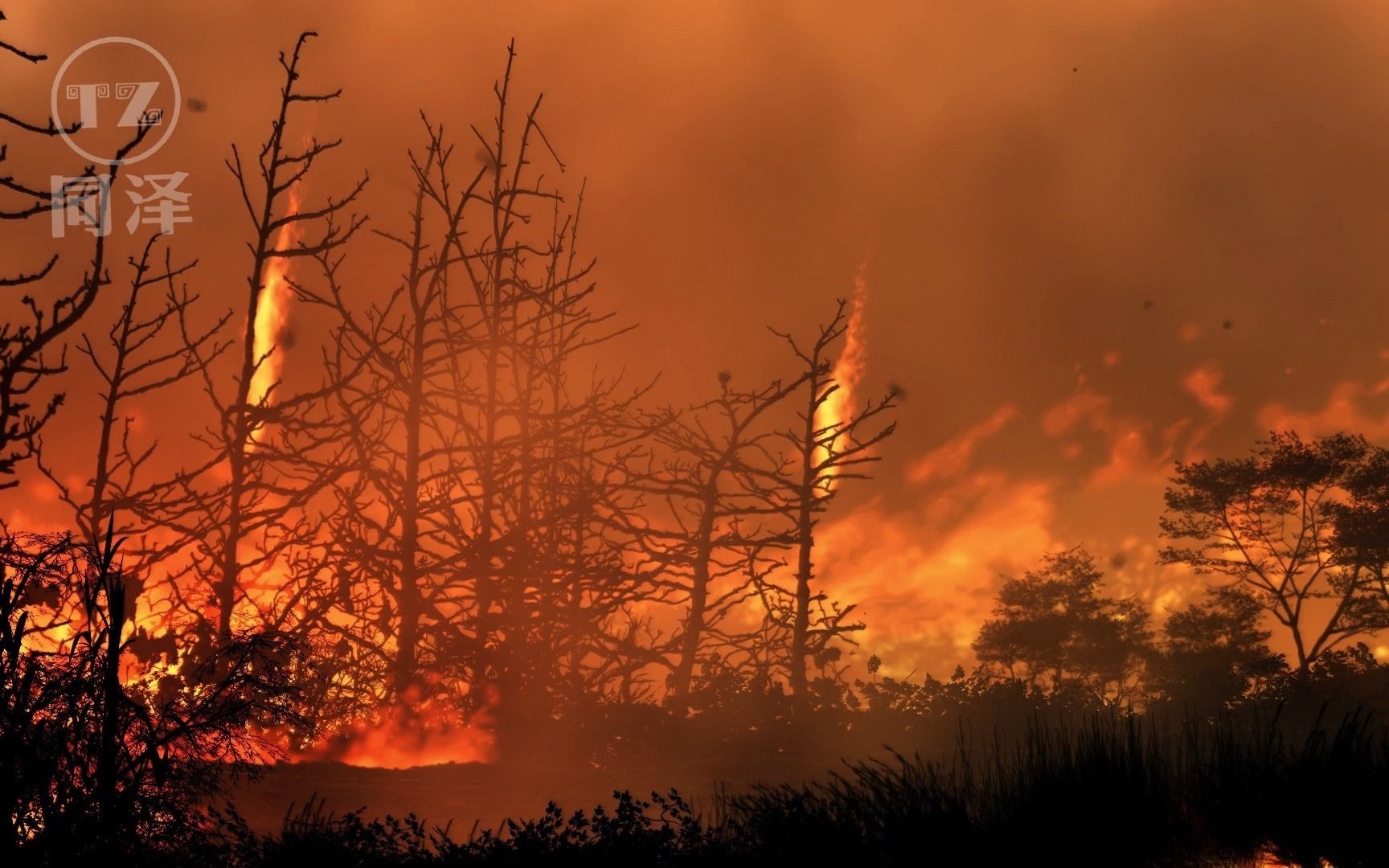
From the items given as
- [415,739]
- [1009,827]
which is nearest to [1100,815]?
[1009,827]

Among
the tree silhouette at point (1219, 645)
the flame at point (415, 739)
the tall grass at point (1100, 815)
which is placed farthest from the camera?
the tree silhouette at point (1219, 645)

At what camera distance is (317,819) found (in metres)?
11.3

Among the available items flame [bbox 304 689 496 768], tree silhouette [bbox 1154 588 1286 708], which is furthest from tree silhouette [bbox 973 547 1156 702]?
flame [bbox 304 689 496 768]

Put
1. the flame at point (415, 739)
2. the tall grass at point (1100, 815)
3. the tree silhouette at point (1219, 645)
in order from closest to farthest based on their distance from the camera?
the tall grass at point (1100, 815) → the flame at point (415, 739) → the tree silhouette at point (1219, 645)

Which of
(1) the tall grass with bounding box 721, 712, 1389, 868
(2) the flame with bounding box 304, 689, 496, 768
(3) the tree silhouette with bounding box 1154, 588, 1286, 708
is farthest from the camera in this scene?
(3) the tree silhouette with bounding box 1154, 588, 1286, 708

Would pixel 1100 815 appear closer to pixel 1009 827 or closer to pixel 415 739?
pixel 1009 827

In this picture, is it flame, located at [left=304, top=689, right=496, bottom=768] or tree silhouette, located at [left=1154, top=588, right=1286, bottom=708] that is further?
tree silhouette, located at [left=1154, top=588, right=1286, bottom=708]

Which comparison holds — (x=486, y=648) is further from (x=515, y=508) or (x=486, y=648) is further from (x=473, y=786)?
(x=515, y=508)

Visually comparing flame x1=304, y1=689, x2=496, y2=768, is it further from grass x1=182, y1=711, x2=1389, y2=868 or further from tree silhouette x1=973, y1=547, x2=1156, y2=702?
tree silhouette x1=973, y1=547, x2=1156, y2=702

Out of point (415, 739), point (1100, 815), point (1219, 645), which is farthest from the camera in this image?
point (1219, 645)

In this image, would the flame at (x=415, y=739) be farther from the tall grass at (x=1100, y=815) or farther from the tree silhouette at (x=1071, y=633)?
the tree silhouette at (x=1071, y=633)

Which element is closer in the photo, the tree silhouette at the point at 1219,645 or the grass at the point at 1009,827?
the grass at the point at 1009,827

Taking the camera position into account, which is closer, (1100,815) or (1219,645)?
(1100,815)

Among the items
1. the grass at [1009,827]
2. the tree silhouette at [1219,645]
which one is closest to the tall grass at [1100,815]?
the grass at [1009,827]
